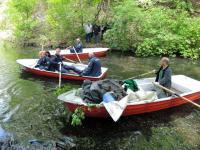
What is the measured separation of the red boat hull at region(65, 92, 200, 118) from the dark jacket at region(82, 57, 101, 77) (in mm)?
A: 4219

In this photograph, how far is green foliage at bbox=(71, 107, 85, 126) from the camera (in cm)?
1056

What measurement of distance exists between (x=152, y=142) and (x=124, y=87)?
249 centimetres

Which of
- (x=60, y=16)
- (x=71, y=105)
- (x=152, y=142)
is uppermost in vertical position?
(x=60, y=16)

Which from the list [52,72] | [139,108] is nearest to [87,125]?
[139,108]

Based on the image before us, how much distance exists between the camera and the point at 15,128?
11008 millimetres

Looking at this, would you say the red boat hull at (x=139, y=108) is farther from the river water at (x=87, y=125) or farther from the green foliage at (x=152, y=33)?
the green foliage at (x=152, y=33)

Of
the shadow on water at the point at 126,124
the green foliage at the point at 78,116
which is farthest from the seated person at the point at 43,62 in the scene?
the green foliage at the point at 78,116

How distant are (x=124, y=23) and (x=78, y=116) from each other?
41.8 ft

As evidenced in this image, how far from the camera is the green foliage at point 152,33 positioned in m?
21.8

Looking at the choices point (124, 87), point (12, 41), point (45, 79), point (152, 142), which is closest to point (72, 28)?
point (12, 41)

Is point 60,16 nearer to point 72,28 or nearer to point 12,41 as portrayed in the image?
point 72,28

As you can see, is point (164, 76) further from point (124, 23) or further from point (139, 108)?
point (124, 23)

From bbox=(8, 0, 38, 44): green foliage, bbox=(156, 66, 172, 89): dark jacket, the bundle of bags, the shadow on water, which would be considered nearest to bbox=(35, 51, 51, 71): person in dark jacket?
the bundle of bags

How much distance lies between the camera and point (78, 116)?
35.2 ft
